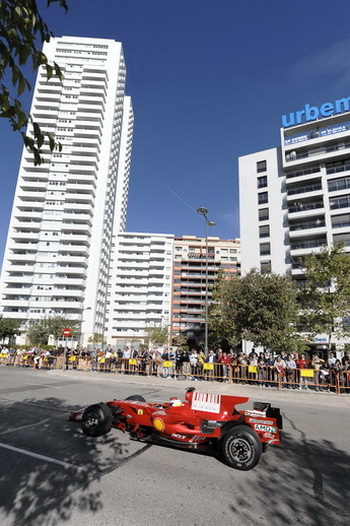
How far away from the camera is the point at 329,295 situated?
2327cm

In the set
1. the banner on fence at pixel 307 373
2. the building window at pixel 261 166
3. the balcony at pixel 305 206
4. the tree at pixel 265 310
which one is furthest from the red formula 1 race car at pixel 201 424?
the building window at pixel 261 166

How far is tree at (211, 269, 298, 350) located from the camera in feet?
76.3

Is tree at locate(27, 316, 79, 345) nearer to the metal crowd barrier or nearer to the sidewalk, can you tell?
the metal crowd barrier

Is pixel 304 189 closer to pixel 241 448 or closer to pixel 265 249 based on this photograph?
pixel 265 249

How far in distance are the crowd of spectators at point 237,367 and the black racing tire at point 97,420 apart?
10429 millimetres

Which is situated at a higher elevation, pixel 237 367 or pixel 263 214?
pixel 263 214

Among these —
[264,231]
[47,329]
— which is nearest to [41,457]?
[264,231]

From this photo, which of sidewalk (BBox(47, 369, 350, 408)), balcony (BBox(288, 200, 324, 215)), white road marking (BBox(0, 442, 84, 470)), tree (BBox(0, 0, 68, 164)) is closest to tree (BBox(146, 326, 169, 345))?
balcony (BBox(288, 200, 324, 215))

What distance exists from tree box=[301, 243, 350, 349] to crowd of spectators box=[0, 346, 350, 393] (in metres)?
5.41

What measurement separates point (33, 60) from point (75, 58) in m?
95.3

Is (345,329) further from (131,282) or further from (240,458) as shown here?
(131,282)

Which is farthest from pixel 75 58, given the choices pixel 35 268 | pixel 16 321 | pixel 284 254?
pixel 284 254

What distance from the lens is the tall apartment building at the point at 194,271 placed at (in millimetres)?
80688

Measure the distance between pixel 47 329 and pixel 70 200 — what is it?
30.2 meters
